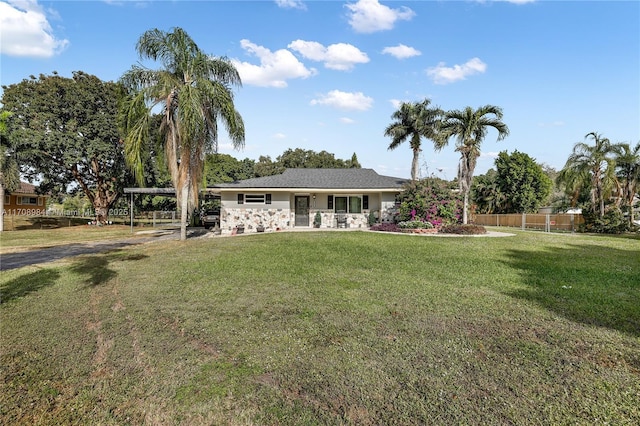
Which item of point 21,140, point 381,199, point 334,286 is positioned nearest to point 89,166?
point 21,140

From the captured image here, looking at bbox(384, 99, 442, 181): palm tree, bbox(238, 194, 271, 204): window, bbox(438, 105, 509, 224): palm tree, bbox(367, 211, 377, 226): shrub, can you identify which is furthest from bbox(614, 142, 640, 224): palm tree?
bbox(238, 194, 271, 204): window

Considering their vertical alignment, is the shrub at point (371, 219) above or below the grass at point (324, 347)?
above

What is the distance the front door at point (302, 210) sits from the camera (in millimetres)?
20938

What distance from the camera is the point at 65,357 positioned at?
371 centimetres

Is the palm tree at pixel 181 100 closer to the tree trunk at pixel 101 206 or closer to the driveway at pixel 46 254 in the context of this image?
the driveway at pixel 46 254

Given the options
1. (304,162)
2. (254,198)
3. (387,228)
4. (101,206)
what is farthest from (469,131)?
(304,162)

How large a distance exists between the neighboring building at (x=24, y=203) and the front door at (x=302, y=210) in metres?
33.3

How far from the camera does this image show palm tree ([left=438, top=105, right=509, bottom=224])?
659 inches

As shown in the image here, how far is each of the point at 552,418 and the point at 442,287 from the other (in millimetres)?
4040

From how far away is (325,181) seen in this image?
20.7m

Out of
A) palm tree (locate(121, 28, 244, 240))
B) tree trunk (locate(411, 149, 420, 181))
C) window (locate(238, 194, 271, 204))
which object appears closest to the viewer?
palm tree (locate(121, 28, 244, 240))

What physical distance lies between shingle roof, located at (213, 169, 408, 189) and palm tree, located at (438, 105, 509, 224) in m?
3.67

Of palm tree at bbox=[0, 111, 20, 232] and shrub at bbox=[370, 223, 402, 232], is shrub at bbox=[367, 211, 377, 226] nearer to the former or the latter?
shrub at bbox=[370, 223, 402, 232]

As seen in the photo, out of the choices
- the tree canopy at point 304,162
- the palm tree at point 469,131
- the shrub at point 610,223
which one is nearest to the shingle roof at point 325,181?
the palm tree at point 469,131
